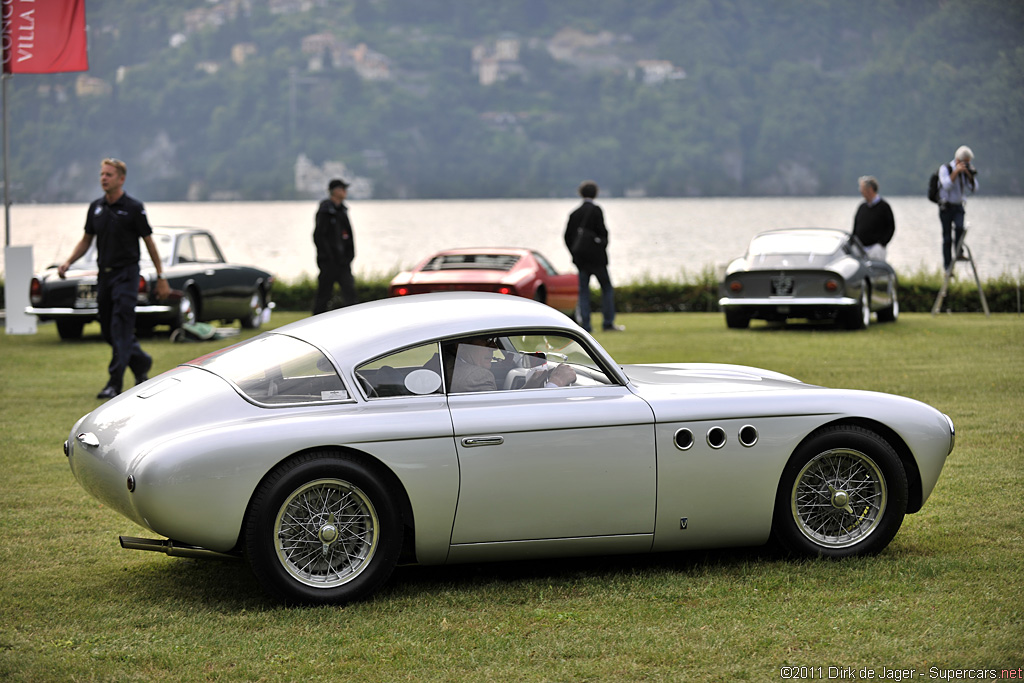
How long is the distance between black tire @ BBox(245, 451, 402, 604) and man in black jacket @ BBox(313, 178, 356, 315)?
10085 millimetres

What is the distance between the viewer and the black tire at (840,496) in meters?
5.20

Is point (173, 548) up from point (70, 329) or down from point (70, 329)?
down

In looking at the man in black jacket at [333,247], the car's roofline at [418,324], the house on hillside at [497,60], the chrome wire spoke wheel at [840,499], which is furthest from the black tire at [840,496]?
the house on hillside at [497,60]

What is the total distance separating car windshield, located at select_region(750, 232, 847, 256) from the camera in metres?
15.9

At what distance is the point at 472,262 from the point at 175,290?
4049 mm

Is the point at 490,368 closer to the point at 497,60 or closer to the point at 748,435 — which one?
the point at 748,435

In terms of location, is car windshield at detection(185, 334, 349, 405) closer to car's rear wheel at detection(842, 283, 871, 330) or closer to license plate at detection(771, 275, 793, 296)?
license plate at detection(771, 275, 793, 296)

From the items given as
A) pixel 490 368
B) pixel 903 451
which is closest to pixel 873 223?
pixel 903 451

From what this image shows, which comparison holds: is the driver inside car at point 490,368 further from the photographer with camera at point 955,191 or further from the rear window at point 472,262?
the photographer with camera at point 955,191

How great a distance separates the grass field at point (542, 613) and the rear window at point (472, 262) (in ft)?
29.8

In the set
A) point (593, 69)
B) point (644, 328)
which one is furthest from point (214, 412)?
point (593, 69)

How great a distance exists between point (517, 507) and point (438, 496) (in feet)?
1.15

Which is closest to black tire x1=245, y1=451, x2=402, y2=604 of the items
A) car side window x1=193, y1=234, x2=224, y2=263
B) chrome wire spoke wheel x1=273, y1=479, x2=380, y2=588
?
chrome wire spoke wheel x1=273, y1=479, x2=380, y2=588

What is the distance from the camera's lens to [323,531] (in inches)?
184
